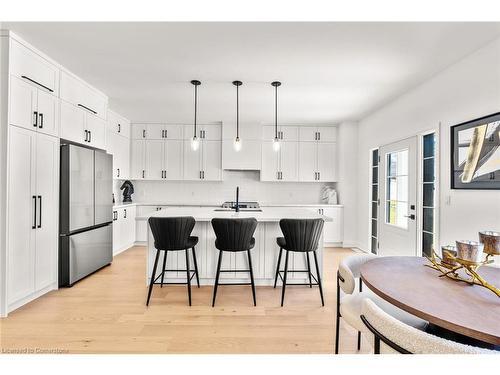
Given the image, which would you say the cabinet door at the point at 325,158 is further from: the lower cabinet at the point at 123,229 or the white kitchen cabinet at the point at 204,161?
the lower cabinet at the point at 123,229

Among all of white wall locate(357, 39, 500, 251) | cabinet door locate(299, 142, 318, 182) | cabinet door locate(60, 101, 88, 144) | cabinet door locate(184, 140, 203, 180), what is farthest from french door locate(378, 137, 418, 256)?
cabinet door locate(60, 101, 88, 144)

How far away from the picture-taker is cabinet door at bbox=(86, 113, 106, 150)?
146 inches

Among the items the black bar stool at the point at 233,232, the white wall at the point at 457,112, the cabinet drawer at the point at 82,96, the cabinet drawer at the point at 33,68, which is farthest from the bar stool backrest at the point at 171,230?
the white wall at the point at 457,112

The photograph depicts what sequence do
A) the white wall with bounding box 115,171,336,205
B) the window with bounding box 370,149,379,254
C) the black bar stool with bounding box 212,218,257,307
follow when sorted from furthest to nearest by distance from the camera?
the white wall with bounding box 115,171,336,205 → the window with bounding box 370,149,379,254 → the black bar stool with bounding box 212,218,257,307

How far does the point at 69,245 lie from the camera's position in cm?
314

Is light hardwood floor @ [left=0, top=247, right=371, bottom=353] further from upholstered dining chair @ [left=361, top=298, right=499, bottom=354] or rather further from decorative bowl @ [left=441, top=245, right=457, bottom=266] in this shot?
upholstered dining chair @ [left=361, top=298, right=499, bottom=354]

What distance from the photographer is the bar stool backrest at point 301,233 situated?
267 cm

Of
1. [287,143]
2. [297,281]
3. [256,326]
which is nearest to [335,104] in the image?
[287,143]

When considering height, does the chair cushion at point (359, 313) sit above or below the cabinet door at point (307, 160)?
below

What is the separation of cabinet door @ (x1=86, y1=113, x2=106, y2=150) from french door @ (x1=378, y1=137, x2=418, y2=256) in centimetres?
459

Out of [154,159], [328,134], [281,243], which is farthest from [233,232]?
[328,134]

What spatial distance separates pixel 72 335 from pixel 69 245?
4.32 ft

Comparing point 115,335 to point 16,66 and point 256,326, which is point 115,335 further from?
point 16,66

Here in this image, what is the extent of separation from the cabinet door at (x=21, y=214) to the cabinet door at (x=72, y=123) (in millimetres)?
512
